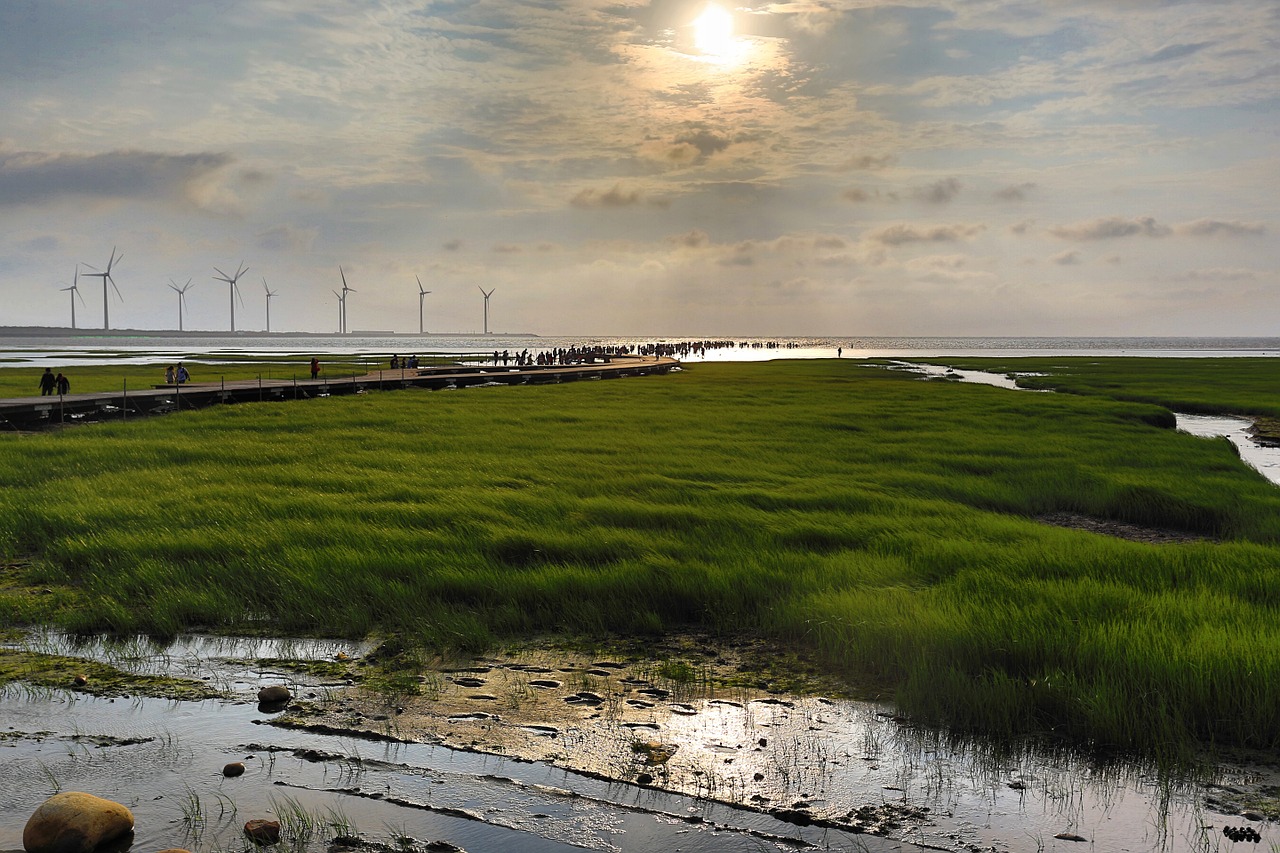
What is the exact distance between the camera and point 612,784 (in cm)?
640

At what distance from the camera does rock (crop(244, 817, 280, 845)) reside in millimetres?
5543

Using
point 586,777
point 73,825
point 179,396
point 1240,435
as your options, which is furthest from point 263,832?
point 1240,435

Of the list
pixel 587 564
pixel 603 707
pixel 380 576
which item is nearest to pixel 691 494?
pixel 587 564

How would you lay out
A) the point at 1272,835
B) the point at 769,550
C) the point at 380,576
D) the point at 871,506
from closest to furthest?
the point at 1272,835, the point at 380,576, the point at 769,550, the point at 871,506

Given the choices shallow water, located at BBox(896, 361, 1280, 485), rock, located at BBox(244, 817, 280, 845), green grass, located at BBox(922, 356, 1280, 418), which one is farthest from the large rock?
green grass, located at BBox(922, 356, 1280, 418)

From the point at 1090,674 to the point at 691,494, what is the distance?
9.74 meters

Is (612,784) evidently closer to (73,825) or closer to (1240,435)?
(73,825)

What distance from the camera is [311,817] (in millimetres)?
5848

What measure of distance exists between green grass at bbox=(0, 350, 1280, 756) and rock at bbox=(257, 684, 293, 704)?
6.13 ft

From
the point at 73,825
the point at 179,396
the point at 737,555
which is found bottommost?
the point at 73,825

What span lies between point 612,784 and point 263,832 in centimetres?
239

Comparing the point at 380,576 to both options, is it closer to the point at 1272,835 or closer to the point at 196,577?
the point at 196,577

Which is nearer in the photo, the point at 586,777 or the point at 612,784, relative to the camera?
the point at 612,784

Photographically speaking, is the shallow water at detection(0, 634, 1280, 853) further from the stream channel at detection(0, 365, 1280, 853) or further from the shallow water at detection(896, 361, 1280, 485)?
the shallow water at detection(896, 361, 1280, 485)
